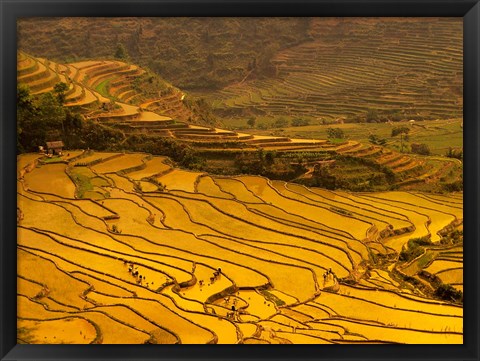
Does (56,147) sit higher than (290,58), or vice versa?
(290,58)

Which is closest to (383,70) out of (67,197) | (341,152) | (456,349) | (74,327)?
(341,152)

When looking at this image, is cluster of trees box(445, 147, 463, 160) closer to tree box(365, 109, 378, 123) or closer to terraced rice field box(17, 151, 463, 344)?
terraced rice field box(17, 151, 463, 344)

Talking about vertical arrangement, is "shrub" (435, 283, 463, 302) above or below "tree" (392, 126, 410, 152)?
below

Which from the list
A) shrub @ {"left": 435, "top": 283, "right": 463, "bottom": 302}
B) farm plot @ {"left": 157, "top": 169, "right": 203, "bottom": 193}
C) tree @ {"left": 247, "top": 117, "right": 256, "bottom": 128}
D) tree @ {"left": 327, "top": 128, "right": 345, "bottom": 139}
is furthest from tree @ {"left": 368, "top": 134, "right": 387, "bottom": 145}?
farm plot @ {"left": 157, "top": 169, "right": 203, "bottom": 193}

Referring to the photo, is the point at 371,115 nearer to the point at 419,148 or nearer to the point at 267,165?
the point at 419,148

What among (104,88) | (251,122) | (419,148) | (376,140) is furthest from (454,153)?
(104,88)

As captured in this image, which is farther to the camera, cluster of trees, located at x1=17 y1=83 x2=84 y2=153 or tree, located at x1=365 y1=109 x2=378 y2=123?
tree, located at x1=365 y1=109 x2=378 y2=123
